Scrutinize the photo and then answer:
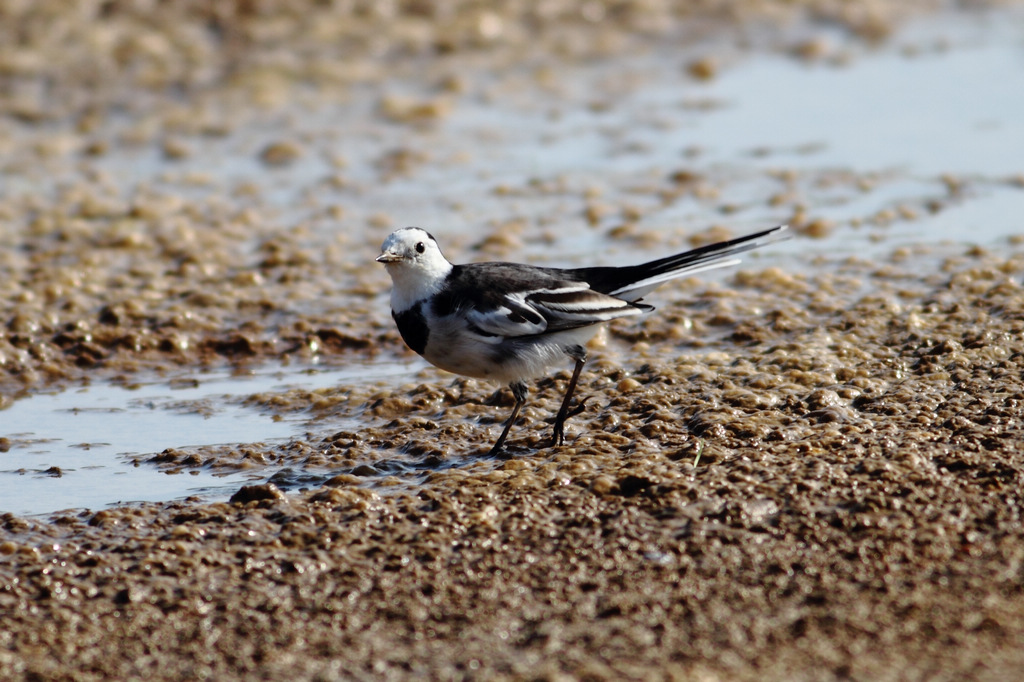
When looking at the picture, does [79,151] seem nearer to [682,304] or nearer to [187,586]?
[682,304]

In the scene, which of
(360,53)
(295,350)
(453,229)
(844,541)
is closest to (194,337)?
(295,350)

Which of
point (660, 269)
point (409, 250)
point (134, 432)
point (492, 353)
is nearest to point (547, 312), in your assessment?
point (492, 353)

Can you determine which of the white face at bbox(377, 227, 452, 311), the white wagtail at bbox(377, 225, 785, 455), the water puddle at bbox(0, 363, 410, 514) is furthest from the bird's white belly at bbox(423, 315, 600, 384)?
the water puddle at bbox(0, 363, 410, 514)

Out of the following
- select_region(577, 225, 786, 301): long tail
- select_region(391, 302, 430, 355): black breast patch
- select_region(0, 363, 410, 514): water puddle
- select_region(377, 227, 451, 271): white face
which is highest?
select_region(377, 227, 451, 271): white face

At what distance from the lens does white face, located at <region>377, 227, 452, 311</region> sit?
6.17 metres

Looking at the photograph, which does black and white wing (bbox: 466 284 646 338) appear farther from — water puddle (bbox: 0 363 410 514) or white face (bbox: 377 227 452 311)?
water puddle (bbox: 0 363 410 514)

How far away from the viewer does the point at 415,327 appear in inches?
243

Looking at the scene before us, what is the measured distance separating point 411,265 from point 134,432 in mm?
1690

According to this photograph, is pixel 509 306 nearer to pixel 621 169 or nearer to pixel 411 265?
pixel 411 265

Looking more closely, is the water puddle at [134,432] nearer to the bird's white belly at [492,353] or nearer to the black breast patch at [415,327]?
the black breast patch at [415,327]

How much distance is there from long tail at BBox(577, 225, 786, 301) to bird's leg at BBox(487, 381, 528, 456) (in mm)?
623

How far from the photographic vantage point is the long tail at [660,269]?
6.38m

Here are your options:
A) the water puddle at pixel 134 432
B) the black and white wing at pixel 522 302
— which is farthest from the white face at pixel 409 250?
the water puddle at pixel 134 432

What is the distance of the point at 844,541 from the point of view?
4707 mm
